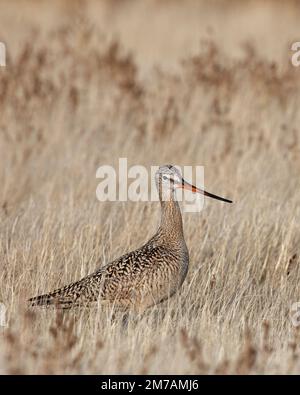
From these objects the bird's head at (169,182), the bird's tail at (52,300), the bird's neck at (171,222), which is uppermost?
the bird's head at (169,182)

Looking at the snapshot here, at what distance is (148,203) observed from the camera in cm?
719

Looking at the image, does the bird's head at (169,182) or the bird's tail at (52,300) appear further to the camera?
the bird's head at (169,182)

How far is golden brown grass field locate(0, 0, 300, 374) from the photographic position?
472cm

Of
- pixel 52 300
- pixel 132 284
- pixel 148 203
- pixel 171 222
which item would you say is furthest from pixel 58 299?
pixel 148 203

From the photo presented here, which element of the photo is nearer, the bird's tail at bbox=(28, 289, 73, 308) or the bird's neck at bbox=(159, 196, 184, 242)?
the bird's tail at bbox=(28, 289, 73, 308)

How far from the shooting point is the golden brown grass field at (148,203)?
4.72 metres

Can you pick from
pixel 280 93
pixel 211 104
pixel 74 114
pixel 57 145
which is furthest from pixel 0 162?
pixel 280 93

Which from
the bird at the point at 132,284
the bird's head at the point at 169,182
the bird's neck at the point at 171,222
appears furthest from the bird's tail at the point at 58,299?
the bird's head at the point at 169,182

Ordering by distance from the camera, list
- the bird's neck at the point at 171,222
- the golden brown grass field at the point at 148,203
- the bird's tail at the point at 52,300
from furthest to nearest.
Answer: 1. the bird's neck at the point at 171,222
2. the bird's tail at the point at 52,300
3. the golden brown grass field at the point at 148,203

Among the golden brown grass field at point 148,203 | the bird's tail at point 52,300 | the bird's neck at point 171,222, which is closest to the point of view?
the golden brown grass field at point 148,203

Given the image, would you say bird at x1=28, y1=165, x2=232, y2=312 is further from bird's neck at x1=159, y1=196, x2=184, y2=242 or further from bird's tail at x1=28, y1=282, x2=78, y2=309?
bird's neck at x1=159, y1=196, x2=184, y2=242

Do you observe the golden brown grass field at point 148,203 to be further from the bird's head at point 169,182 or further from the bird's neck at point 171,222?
the bird's head at point 169,182

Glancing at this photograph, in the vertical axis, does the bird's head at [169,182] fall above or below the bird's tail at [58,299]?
above

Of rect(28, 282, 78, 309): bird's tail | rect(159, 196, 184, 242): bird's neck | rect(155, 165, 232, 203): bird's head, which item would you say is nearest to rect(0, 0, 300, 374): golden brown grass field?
rect(28, 282, 78, 309): bird's tail
